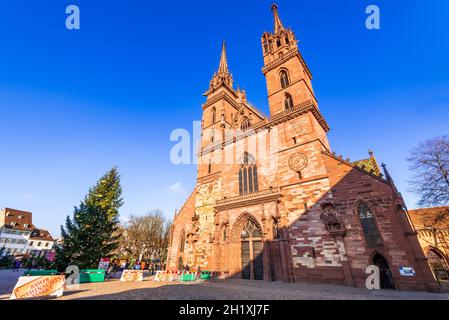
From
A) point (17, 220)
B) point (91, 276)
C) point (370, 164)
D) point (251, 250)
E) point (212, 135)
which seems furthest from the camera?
point (17, 220)

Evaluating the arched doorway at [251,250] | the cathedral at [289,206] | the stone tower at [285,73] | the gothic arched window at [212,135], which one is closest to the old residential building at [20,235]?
the cathedral at [289,206]

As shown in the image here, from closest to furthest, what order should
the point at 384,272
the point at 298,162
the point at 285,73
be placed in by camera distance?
the point at 384,272, the point at 298,162, the point at 285,73

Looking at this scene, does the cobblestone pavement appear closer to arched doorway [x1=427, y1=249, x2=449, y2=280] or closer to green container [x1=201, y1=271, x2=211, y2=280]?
green container [x1=201, y1=271, x2=211, y2=280]

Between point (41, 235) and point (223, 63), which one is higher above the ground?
point (223, 63)

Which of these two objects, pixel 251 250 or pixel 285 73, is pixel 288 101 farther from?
pixel 251 250

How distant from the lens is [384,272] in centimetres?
1299

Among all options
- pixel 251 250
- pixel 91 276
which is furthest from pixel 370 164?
pixel 91 276

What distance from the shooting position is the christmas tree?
17.4 meters

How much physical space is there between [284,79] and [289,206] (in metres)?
16.1

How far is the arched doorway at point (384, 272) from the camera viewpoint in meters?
12.7

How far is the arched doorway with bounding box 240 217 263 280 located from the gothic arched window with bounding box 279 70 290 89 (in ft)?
54.8

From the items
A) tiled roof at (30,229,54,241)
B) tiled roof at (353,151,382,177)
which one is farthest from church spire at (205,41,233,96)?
tiled roof at (30,229,54,241)

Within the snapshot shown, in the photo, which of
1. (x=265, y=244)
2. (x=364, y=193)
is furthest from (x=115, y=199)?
(x=364, y=193)
